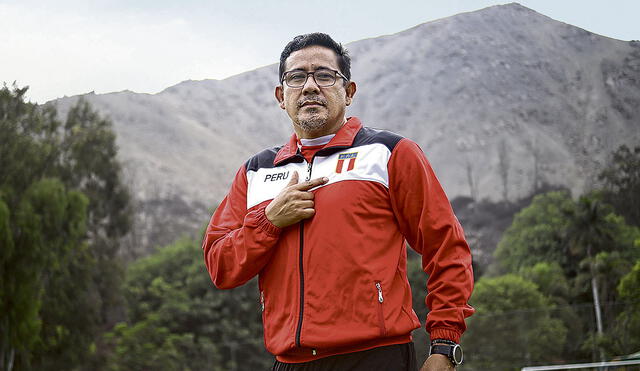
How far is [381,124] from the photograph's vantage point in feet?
290

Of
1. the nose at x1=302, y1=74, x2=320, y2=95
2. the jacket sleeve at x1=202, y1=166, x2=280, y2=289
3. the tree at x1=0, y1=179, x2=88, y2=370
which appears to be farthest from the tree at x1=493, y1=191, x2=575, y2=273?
the nose at x1=302, y1=74, x2=320, y2=95

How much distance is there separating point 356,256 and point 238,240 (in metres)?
0.45

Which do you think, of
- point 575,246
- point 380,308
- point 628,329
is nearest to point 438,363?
point 380,308

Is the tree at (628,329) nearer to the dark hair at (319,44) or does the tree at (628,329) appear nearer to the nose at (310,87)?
the dark hair at (319,44)

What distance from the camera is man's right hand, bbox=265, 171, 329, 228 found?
2.29 meters

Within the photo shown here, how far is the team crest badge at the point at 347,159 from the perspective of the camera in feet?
7.76

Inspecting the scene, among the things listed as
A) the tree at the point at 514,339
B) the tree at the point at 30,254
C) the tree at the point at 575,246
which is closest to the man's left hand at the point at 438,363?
the tree at the point at 514,339

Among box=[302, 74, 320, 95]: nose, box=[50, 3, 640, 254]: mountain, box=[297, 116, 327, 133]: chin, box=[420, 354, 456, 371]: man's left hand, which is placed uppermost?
box=[50, 3, 640, 254]: mountain

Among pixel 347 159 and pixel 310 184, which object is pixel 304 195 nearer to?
pixel 310 184

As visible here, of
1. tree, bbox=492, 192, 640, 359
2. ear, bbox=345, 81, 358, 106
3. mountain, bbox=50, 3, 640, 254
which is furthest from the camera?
mountain, bbox=50, 3, 640, 254

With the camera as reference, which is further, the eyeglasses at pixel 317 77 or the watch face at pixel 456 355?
the eyeglasses at pixel 317 77

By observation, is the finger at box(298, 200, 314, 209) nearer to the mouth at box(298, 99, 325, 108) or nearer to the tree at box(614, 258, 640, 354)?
the mouth at box(298, 99, 325, 108)

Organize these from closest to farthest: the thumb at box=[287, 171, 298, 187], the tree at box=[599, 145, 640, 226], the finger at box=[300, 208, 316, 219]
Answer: the finger at box=[300, 208, 316, 219] → the thumb at box=[287, 171, 298, 187] → the tree at box=[599, 145, 640, 226]

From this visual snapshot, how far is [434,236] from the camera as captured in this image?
2.27 meters
